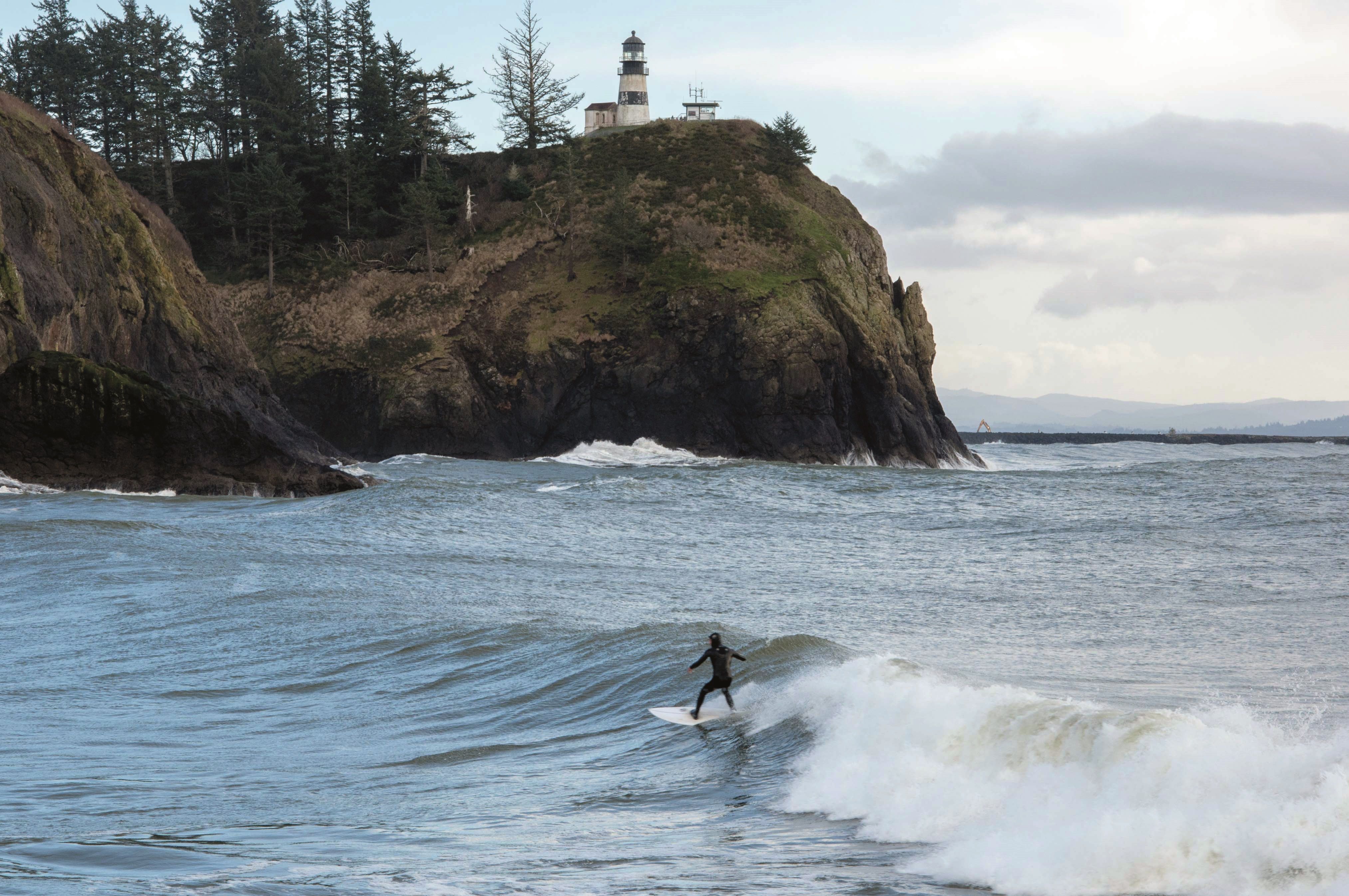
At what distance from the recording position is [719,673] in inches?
453

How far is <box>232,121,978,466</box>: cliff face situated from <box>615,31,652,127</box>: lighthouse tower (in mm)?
19436

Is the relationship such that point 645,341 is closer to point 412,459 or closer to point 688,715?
point 412,459

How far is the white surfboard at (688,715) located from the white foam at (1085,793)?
5.98 feet

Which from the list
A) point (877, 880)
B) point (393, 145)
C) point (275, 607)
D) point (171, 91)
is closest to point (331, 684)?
point (275, 607)

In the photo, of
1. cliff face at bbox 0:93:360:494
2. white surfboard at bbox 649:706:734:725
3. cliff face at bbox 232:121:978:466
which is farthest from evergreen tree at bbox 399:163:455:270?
white surfboard at bbox 649:706:734:725

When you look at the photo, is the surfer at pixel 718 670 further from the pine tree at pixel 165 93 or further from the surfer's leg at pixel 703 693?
the pine tree at pixel 165 93

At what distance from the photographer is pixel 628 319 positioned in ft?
192

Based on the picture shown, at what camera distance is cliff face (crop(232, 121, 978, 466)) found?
Answer: 55312 millimetres

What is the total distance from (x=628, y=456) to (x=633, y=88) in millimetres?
42725

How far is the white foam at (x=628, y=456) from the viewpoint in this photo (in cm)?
5206

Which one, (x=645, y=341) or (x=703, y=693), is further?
(x=645, y=341)

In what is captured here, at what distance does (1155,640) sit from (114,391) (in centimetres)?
2781

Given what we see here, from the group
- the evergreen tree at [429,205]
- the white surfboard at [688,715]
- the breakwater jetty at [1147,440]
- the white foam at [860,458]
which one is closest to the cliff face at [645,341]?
the white foam at [860,458]

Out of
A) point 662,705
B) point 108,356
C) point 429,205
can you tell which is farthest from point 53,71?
point 662,705
